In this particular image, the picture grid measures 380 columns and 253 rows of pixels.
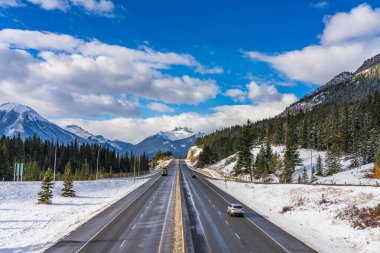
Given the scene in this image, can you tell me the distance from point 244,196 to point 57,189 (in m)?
33.3

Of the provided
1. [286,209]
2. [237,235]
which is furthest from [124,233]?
[286,209]

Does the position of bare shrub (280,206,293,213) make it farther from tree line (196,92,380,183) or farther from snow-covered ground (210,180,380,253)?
tree line (196,92,380,183)

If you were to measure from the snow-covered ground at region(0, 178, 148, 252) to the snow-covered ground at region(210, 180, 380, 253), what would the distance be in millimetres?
20634

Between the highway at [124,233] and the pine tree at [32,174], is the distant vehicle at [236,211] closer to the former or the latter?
the highway at [124,233]

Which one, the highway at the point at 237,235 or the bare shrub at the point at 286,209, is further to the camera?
the bare shrub at the point at 286,209

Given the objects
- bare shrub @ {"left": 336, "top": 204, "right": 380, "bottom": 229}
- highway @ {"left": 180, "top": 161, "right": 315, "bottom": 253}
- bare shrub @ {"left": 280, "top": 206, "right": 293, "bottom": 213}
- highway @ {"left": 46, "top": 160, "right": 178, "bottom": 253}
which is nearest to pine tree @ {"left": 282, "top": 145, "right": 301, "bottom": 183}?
bare shrub @ {"left": 280, "top": 206, "right": 293, "bottom": 213}

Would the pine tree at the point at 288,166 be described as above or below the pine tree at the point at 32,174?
above

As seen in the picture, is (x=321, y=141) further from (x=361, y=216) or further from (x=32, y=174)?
(x=361, y=216)

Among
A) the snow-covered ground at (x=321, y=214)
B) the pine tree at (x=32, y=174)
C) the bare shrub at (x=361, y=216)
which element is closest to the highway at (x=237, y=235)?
the snow-covered ground at (x=321, y=214)

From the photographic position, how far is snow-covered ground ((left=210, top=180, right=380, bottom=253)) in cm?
2834

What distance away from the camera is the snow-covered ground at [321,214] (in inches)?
1116

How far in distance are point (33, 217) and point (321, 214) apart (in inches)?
1183

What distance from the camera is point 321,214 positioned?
38.0 m

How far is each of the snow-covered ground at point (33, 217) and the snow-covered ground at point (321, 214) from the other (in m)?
20.6
